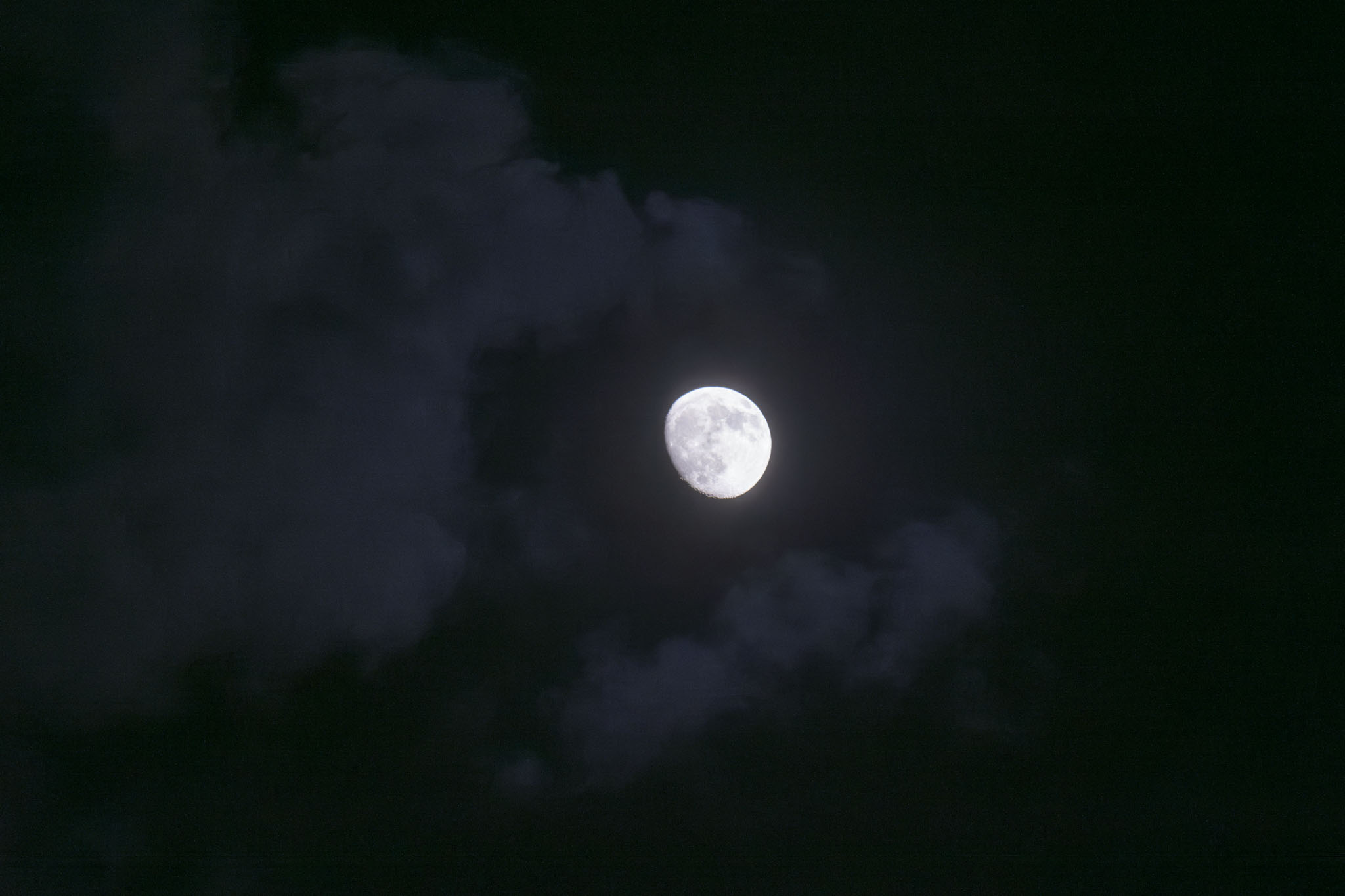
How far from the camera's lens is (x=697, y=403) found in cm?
2184

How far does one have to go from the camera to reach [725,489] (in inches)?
859

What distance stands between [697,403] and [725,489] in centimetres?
387

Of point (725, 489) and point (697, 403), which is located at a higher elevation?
point (697, 403)
